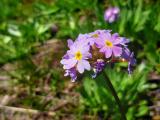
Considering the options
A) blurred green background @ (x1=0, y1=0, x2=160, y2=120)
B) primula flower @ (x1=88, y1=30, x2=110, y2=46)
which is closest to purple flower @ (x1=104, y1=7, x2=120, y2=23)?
blurred green background @ (x1=0, y1=0, x2=160, y2=120)

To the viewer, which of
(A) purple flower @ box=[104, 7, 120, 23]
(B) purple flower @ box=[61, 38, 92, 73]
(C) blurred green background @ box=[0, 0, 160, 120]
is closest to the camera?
(B) purple flower @ box=[61, 38, 92, 73]

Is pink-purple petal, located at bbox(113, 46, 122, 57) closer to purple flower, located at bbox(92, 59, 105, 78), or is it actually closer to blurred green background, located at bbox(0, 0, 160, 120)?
purple flower, located at bbox(92, 59, 105, 78)

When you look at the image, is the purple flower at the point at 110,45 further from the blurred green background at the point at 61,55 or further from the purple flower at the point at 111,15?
the purple flower at the point at 111,15

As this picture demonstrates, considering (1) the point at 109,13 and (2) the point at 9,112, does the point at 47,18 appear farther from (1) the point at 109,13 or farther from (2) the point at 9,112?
(2) the point at 9,112

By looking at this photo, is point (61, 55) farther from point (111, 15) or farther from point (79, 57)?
point (79, 57)

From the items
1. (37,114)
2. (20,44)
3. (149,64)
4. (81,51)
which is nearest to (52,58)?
(20,44)

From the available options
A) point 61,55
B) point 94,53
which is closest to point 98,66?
point 94,53

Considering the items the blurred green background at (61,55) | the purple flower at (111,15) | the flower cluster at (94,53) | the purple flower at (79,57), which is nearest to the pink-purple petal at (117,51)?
the flower cluster at (94,53)

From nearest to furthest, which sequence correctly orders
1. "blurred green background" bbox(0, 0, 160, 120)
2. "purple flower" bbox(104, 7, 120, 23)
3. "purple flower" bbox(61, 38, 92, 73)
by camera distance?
"purple flower" bbox(61, 38, 92, 73), "blurred green background" bbox(0, 0, 160, 120), "purple flower" bbox(104, 7, 120, 23)
